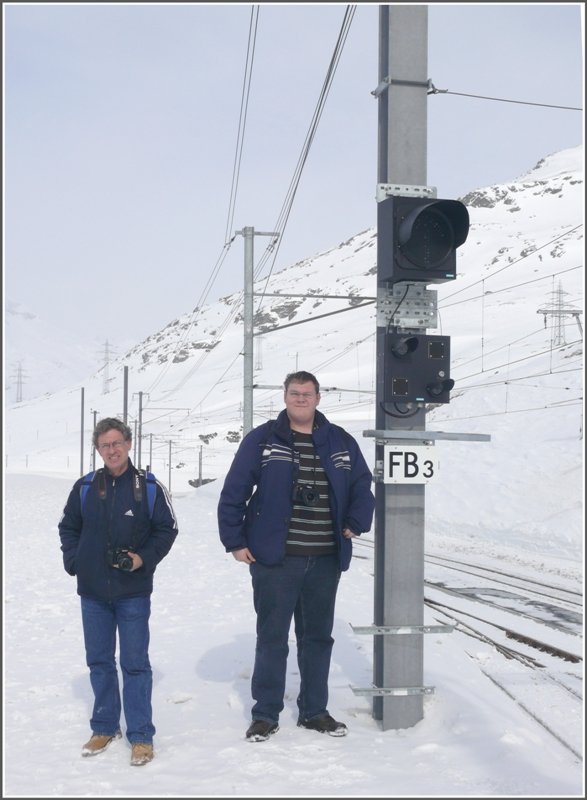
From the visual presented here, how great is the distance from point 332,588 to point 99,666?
4.69 feet

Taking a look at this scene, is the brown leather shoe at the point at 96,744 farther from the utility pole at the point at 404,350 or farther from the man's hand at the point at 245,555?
the utility pole at the point at 404,350

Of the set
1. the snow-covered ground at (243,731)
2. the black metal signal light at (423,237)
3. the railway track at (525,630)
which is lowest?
the railway track at (525,630)

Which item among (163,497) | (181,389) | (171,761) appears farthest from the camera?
(181,389)

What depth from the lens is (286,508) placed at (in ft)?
17.4

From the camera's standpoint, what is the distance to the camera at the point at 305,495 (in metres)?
5.31

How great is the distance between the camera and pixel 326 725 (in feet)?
17.8

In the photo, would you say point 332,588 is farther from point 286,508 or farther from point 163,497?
point 163,497

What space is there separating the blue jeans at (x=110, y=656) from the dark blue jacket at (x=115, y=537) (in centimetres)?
10

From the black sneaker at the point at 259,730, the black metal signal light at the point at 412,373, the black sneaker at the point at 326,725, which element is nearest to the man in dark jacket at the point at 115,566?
the black sneaker at the point at 259,730

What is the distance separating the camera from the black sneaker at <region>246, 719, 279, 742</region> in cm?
525

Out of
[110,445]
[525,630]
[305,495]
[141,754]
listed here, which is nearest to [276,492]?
[305,495]

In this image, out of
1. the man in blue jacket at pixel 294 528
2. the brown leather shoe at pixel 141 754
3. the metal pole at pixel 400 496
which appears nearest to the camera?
the brown leather shoe at pixel 141 754

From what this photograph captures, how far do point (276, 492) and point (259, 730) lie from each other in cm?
138

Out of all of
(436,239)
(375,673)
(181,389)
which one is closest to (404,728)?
(375,673)
